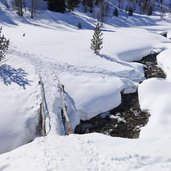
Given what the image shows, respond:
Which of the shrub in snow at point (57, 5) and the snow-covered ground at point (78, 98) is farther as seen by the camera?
the shrub in snow at point (57, 5)

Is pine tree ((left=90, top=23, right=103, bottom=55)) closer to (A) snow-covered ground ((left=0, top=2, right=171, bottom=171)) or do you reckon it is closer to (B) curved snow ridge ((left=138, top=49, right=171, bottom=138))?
(A) snow-covered ground ((left=0, top=2, right=171, bottom=171))

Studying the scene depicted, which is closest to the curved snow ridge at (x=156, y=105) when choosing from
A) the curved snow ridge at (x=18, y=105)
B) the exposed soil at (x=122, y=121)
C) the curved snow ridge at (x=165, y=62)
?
the exposed soil at (x=122, y=121)

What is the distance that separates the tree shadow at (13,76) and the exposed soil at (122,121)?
410 cm

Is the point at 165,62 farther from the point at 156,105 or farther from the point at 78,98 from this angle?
the point at 78,98

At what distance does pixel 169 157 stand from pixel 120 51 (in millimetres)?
19625

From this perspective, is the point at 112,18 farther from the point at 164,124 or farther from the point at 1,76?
the point at 164,124

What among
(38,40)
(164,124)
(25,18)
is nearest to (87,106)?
(164,124)

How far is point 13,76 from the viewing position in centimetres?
2225

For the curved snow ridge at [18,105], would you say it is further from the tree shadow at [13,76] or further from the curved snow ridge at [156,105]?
the curved snow ridge at [156,105]

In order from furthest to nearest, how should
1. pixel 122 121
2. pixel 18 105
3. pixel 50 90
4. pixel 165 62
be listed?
pixel 165 62 → pixel 50 90 → pixel 122 121 → pixel 18 105

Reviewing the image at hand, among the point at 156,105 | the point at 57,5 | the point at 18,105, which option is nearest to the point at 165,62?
the point at 156,105

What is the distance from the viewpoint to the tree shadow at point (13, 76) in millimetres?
21389

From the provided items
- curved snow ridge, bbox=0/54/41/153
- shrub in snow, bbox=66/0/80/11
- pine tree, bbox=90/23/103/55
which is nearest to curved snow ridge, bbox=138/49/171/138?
curved snow ridge, bbox=0/54/41/153

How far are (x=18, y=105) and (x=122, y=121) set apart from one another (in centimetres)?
525
